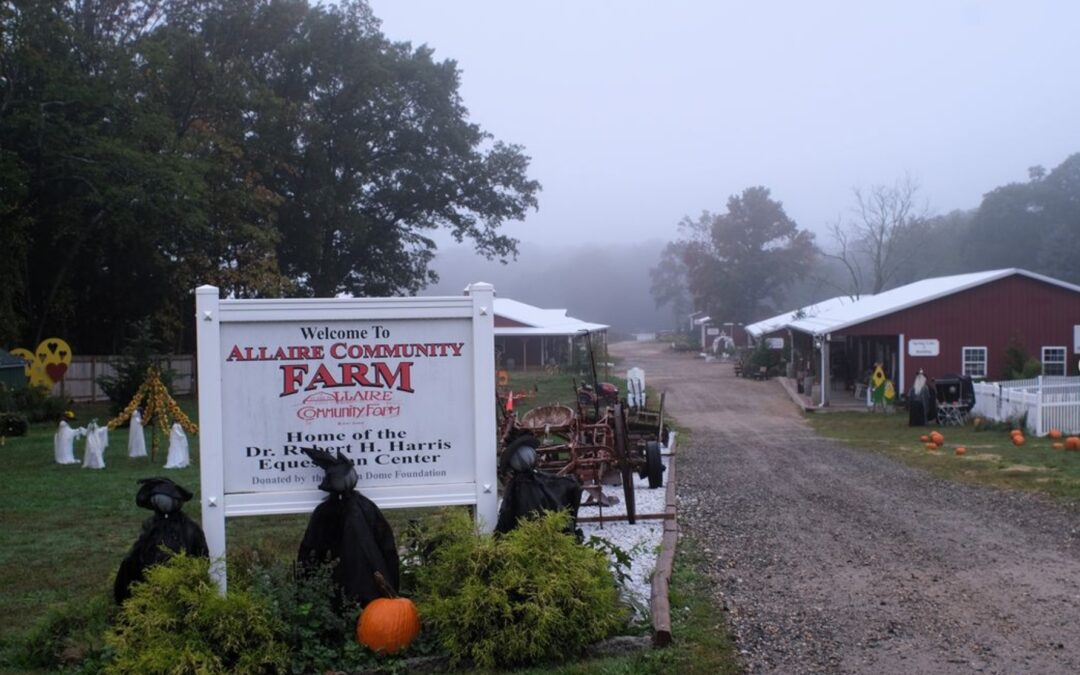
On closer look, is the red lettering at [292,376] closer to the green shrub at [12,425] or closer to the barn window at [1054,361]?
the green shrub at [12,425]

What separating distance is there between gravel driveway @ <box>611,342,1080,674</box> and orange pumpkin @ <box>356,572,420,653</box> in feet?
6.85

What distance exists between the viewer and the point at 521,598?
6223 millimetres

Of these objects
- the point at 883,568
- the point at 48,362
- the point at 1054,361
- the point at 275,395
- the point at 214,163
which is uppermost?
the point at 214,163

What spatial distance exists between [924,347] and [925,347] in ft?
0.10

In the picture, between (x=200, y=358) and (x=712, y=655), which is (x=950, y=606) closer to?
(x=712, y=655)

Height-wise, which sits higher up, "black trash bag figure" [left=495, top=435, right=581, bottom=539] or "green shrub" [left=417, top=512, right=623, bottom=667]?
"black trash bag figure" [left=495, top=435, right=581, bottom=539]

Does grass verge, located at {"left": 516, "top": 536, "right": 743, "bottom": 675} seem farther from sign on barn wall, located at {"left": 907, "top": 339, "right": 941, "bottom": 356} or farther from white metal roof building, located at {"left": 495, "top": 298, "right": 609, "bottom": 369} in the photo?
white metal roof building, located at {"left": 495, "top": 298, "right": 609, "bottom": 369}

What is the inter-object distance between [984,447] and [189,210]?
924 inches

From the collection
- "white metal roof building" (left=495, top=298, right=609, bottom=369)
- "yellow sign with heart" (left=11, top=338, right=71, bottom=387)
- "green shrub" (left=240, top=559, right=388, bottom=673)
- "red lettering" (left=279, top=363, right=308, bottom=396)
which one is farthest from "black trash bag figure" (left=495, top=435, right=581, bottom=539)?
"white metal roof building" (left=495, top=298, right=609, bottom=369)

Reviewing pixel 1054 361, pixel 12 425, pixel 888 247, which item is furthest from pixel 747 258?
pixel 12 425

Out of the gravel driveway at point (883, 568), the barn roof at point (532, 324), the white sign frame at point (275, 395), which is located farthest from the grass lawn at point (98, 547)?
the barn roof at point (532, 324)

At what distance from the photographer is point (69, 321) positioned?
1575 inches

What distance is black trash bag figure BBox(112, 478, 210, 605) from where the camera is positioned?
21.6ft

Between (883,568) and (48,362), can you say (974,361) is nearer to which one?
(883,568)
